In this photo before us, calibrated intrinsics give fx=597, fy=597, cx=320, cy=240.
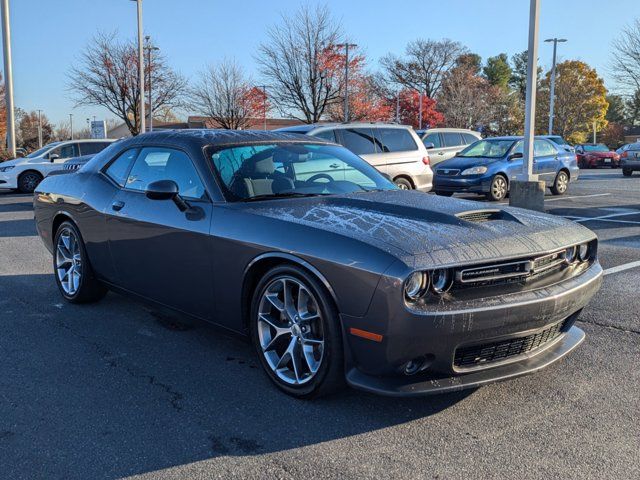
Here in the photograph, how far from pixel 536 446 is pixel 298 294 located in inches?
55.5

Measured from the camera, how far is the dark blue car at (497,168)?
1411cm

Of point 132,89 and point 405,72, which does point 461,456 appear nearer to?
point 132,89

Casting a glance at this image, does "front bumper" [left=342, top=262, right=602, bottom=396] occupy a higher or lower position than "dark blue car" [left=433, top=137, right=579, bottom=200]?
lower

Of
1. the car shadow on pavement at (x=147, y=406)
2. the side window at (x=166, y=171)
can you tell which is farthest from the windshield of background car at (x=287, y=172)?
the car shadow on pavement at (x=147, y=406)

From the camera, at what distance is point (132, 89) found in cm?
3509

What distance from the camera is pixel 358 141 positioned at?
11.0 metres

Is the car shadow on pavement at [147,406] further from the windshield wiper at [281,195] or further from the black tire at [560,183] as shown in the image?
the black tire at [560,183]

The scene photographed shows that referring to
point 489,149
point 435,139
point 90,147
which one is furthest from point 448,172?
point 90,147

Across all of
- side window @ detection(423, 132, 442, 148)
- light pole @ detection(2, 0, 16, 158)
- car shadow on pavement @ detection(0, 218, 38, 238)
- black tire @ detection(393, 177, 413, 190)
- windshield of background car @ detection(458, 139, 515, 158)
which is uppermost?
light pole @ detection(2, 0, 16, 158)

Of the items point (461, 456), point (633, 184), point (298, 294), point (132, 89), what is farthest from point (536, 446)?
point (132, 89)

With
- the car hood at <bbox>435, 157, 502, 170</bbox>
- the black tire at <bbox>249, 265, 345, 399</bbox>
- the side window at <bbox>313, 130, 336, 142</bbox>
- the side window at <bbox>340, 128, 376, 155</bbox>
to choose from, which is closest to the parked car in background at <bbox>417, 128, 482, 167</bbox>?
the car hood at <bbox>435, 157, 502, 170</bbox>

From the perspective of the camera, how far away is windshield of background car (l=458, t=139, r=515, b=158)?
1485cm

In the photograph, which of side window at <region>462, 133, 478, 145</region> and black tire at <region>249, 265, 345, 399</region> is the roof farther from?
side window at <region>462, 133, 478, 145</region>

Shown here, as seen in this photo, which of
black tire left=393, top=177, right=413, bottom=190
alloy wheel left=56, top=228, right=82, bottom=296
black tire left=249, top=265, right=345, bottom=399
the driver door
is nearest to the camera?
black tire left=249, top=265, right=345, bottom=399
